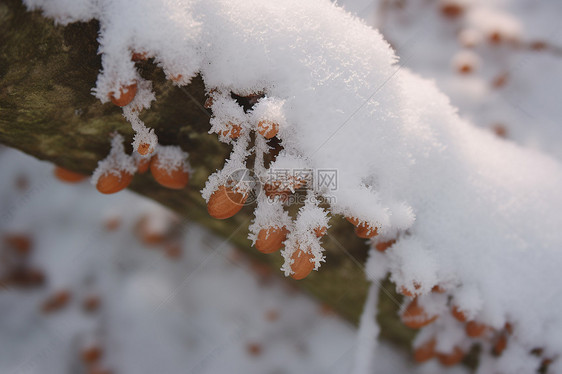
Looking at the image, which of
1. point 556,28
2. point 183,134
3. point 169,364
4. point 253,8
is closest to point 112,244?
point 169,364

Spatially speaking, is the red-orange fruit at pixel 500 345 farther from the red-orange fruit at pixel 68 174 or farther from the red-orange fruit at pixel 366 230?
the red-orange fruit at pixel 68 174

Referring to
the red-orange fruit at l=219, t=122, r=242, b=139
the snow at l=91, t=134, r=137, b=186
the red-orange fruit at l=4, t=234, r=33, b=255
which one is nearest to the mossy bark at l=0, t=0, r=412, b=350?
the snow at l=91, t=134, r=137, b=186

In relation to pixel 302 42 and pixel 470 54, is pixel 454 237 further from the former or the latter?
pixel 470 54

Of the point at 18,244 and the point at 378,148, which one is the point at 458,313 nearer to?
the point at 378,148

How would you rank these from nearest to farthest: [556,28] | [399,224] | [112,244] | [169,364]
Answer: [399,224] → [169,364] → [112,244] → [556,28]

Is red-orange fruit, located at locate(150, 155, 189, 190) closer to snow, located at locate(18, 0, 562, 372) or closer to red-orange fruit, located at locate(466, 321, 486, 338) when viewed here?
snow, located at locate(18, 0, 562, 372)

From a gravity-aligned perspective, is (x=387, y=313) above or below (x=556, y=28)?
below
